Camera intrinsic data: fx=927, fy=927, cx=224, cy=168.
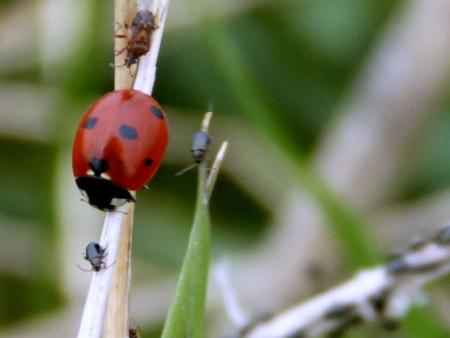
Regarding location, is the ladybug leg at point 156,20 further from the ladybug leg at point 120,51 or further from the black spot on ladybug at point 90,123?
the black spot on ladybug at point 90,123

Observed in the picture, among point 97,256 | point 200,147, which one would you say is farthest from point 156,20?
point 97,256

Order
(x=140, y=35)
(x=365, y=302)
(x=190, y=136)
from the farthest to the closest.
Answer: (x=190, y=136) → (x=365, y=302) → (x=140, y=35)

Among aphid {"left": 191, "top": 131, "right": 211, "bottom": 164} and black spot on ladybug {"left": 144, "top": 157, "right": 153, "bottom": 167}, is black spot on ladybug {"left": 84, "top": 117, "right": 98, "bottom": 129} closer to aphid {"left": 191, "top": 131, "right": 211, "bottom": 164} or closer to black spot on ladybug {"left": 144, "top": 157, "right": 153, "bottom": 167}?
black spot on ladybug {"left": 144, "top": 157, "right": 153, "bottom": 167}

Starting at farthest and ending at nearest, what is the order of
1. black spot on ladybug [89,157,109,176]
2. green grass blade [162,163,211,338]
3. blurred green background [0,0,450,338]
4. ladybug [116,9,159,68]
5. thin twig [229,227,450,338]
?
blurred green background [0,0,450,338], black spot on ladybug [89,157,109,176], thin twig [229,227,450,338], ladybug [116,9,159,68], green grass blade [162,163,211,338]

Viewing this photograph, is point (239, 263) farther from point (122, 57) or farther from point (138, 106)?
point (122, 57)

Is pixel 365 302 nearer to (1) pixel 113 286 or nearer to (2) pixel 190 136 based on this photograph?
(1) pixel 113 286

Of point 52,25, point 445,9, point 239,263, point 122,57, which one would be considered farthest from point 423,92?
point 122,57

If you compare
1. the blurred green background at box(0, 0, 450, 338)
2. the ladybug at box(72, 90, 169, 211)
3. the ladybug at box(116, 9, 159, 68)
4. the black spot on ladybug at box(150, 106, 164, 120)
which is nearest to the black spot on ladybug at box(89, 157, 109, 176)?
the ladybug at box(72, 90, 169, 211)
